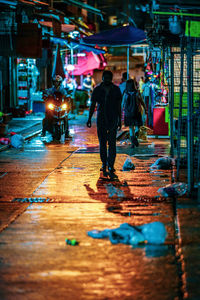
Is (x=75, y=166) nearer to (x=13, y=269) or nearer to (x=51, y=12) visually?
(x=13, y=269)

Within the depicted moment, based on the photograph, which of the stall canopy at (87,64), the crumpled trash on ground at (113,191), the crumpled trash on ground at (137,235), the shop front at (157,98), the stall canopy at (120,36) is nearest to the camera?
the crumpled trash on ground at (137,235)

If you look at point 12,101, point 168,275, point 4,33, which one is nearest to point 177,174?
point 168,275

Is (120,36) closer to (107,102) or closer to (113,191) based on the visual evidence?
(107,102)

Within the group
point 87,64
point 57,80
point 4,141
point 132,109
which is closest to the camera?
point 132,109

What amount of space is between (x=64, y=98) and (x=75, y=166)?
5933 mm

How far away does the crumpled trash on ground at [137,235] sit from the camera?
5.39 m

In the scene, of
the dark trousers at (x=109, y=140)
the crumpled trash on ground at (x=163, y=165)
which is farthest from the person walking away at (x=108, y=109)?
the crumpled trash on ground at (x=163, y=165)

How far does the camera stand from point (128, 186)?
8484 millimetres

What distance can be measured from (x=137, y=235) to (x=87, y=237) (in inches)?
22.6

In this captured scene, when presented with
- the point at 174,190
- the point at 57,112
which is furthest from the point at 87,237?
the point at 57,112

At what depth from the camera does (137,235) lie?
5.43 meters

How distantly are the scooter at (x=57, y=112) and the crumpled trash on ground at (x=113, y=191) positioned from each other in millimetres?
7573

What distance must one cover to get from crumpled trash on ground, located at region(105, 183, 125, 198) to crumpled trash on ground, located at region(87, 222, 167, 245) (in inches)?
83.4

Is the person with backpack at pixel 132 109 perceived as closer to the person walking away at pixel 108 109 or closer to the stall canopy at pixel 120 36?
the stall canopy at pixel 120 36
